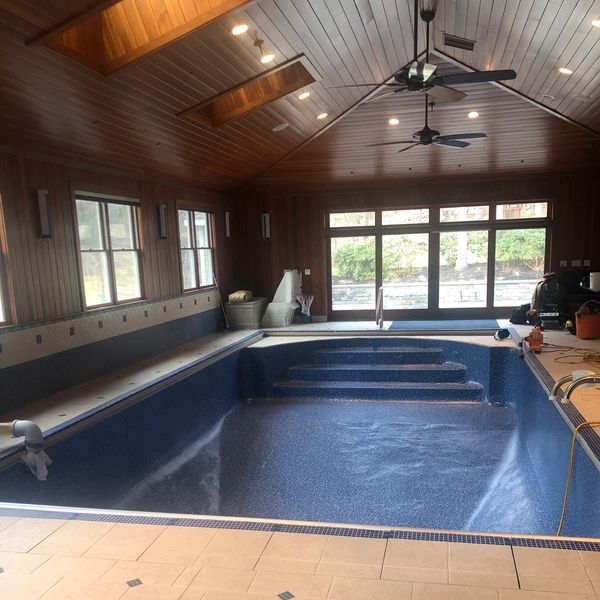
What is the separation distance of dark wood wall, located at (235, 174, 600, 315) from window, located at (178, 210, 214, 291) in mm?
1125

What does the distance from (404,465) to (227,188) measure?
6.33 metres

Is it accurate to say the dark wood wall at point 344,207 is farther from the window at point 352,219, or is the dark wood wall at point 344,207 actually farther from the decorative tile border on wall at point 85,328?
the decorative tile border on wall at point 85,328

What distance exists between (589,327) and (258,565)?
6.06 meters

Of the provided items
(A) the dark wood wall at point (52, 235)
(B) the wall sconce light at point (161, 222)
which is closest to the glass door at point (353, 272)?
(B) the wall sconce light at point (161, 222)

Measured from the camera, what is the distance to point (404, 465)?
4.73 meters

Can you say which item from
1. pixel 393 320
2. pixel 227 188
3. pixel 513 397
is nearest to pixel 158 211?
pixel 227 188

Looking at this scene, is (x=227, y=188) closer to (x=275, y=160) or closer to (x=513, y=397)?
(x=275, y=160)

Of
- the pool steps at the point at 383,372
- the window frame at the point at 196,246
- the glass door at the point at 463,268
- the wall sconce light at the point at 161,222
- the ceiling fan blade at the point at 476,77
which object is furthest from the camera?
→ the glass door at the point at 463,268

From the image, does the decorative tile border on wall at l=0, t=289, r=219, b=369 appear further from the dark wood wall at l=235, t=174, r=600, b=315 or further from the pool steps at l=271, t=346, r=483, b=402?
the dark wood wall at l=235, t=174, r=600, b=315

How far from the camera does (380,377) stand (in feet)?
23.2

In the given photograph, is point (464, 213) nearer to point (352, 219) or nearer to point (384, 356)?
point (352, 219)

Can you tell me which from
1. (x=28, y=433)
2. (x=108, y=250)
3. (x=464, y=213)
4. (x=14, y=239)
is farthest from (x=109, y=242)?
(x=464, y=213)

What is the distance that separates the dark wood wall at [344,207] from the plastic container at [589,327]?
2.68m

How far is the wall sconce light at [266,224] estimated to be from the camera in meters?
9.69
